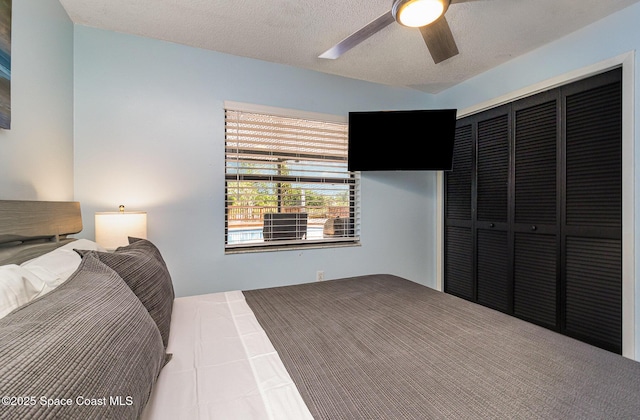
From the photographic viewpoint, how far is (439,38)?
1811mm

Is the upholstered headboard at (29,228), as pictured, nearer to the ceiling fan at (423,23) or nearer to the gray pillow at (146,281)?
the gray pillow at (146,281)

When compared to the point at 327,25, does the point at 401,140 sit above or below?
below

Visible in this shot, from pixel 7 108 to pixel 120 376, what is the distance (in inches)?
56.0

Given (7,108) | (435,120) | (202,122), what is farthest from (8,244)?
(435,120)

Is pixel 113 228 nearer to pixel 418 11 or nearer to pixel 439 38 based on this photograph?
pixel 418 11

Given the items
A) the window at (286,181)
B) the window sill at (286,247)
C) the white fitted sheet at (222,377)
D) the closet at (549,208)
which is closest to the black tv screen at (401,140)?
the window at (286,181)

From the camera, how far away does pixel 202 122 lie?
2518mm

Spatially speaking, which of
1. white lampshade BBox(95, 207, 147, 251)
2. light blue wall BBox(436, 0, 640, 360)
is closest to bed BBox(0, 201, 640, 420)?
white lampshade BBox(95, 207, 147, 251)

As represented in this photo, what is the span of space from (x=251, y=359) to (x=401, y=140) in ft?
8.27

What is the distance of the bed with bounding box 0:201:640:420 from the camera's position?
1.69ft

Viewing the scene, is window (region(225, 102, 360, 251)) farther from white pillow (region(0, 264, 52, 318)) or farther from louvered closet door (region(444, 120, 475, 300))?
white pillow (region(0, 264, 52, 318))

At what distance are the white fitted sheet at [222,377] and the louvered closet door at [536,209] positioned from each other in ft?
8.18

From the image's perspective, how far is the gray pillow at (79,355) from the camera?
41 cm

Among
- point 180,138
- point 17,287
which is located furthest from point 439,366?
point 180,138
